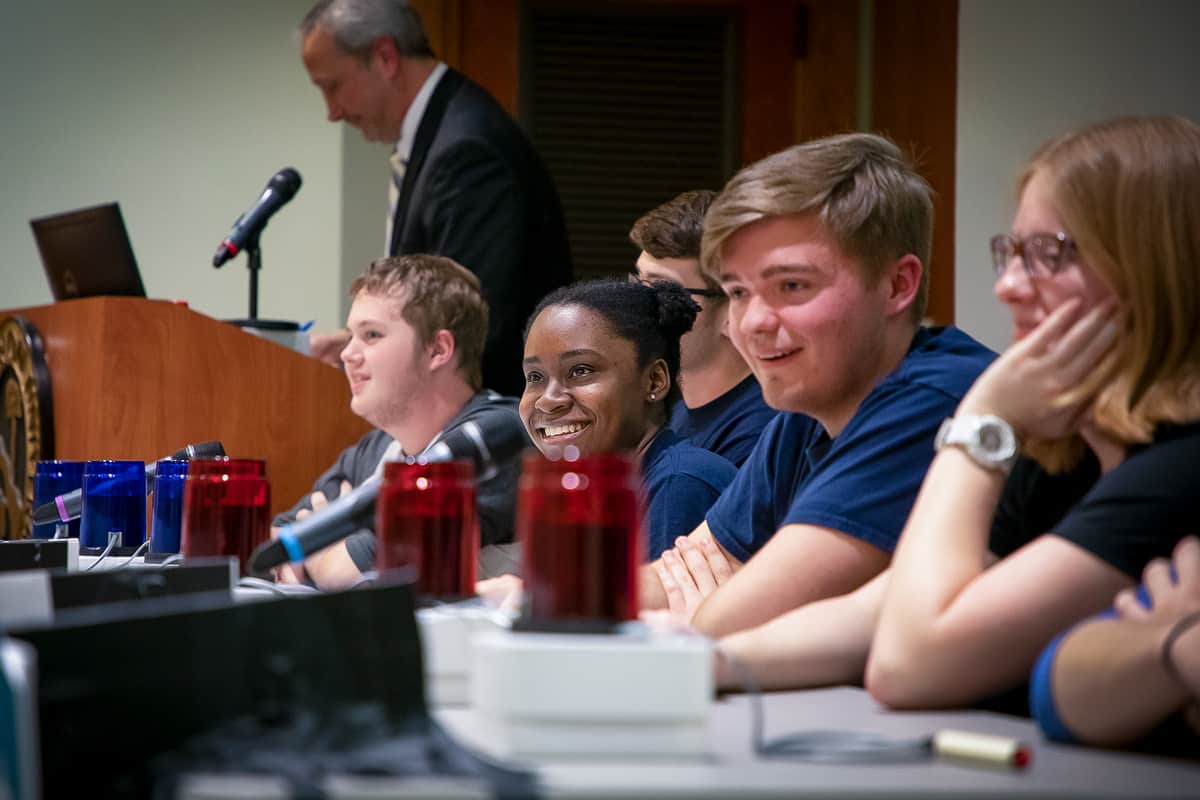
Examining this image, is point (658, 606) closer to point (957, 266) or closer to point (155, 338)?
point (155, 338)

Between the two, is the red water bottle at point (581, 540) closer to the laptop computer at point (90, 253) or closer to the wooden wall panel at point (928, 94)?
the laptop computer at point (90, 253)

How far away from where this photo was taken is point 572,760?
3.12ft

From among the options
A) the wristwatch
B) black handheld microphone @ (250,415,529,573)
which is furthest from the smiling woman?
the wristwatch

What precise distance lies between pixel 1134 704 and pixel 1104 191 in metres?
0.45

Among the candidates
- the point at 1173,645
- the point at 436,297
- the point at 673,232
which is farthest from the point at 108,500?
the point at 1173,645

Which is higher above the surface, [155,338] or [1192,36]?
[1192,36]

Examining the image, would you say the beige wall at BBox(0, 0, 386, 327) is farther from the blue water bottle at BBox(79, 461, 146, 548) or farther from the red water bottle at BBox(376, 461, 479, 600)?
the red water bottle at BBox(376, 461, 479, 600)

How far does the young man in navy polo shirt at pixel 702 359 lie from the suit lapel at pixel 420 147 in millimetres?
951

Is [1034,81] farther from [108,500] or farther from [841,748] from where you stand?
[841,748]

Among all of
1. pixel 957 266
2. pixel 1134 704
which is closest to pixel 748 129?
pixel 957 266

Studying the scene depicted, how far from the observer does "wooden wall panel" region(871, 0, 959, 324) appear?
14.0 feet

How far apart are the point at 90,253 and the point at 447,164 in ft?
2.95

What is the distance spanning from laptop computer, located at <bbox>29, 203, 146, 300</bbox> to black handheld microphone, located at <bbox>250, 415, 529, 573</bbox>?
2270mm

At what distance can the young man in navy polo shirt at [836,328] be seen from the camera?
1.60 metres
